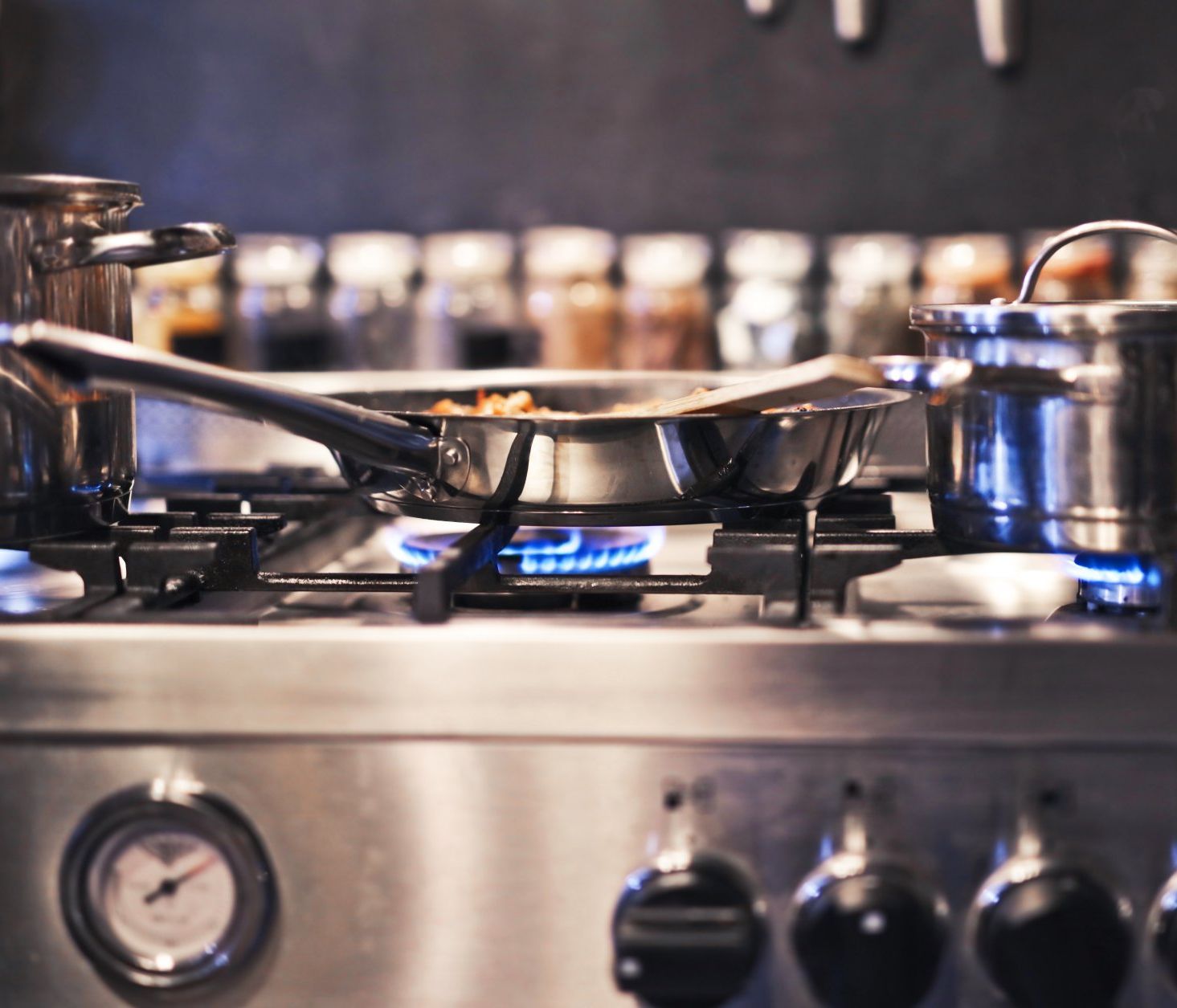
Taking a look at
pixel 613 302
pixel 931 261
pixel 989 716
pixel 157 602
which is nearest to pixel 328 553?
pixel 157 602

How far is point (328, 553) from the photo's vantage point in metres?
0.76

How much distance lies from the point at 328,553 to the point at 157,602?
0.66 feet

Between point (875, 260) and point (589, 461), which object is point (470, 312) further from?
point (589, 461)

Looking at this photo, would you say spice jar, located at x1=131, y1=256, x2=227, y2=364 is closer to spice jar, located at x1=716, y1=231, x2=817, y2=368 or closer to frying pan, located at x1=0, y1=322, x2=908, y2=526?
spice jar, located at x1=716, y1=231, x2=817, y2=368

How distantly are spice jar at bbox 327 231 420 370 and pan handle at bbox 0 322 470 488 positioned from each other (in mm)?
1124

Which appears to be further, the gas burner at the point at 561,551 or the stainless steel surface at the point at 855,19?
the stainless steel surface at the point at 855,19

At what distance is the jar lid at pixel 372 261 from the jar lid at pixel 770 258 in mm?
424

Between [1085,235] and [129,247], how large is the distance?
16.4 inches

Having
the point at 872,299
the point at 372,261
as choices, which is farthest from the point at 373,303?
the point at 872,299

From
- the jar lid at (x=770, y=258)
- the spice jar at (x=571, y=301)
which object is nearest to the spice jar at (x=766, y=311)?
the jar lid at (x=770, y=258)

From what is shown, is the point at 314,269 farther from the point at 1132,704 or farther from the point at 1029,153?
the point at 1132,704

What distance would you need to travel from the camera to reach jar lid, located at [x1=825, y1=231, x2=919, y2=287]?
5.47 ft

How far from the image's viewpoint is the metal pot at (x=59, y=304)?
577 mm

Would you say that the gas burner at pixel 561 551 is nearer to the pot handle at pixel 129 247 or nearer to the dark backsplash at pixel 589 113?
the pot handle at pixel 129 247
